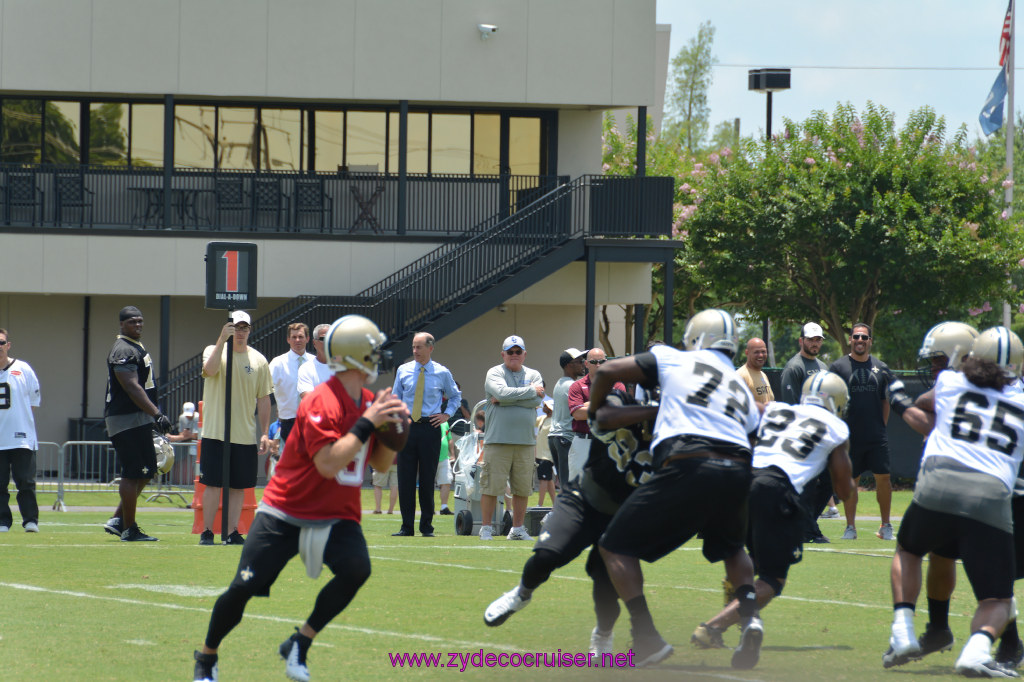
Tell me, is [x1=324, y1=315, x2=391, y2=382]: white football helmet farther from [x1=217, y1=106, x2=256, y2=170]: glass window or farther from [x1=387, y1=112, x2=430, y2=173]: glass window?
[x1=217, y1=106, x2=256, y2=170]: glass window

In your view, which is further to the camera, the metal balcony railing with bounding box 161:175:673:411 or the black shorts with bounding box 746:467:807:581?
the metal balcony railing with bounding box 161:175:673:411

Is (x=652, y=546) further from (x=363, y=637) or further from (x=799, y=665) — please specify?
(x=363, y=637)

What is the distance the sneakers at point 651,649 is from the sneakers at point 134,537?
23.2 feet

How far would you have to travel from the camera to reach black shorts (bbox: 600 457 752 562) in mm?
6707

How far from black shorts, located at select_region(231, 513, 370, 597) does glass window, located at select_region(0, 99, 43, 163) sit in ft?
74.6

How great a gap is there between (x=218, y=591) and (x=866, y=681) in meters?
4.69

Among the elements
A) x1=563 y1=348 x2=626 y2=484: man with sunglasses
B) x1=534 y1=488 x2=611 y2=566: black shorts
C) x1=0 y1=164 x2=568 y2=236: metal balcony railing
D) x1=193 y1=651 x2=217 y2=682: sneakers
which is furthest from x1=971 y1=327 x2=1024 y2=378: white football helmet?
x1=0 y1=164 x2=568 y2=236: metal balcony railing

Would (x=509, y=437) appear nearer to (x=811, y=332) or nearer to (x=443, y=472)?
(x=811, y=332)

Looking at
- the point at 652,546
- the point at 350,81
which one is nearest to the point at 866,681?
the point at 652,546

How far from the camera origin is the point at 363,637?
26.0 ft

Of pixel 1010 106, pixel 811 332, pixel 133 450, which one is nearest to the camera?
pixel 133 450

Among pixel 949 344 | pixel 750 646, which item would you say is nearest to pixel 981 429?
pixel 949 344

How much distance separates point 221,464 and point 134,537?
1.26 metres

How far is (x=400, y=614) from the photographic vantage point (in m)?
8.75
